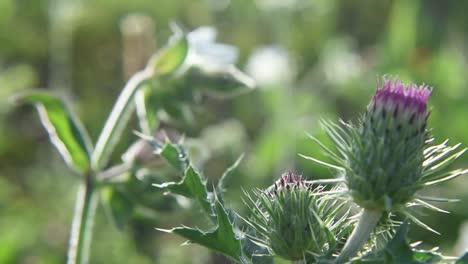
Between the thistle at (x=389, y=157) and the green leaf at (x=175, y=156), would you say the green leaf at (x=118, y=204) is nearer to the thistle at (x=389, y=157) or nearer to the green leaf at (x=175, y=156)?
the green leaf at (x=175, y=156)

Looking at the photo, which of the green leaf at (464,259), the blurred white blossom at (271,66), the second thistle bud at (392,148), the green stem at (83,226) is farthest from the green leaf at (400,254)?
the blurred white blossom at (271,66)

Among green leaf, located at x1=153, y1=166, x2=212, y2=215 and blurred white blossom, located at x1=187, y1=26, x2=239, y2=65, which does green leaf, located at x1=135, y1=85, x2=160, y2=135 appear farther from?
green leaf, located at x1=153, y1=166, x2=212, y2=215

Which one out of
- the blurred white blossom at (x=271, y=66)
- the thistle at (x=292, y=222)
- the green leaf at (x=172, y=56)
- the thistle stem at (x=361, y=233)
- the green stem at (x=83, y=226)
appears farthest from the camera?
the blurred white blossom at (x=271, y=66)

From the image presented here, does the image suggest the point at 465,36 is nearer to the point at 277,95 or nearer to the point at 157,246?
the point at 277,95

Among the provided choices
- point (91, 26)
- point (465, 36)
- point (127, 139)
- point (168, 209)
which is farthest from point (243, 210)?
point (465, 36)

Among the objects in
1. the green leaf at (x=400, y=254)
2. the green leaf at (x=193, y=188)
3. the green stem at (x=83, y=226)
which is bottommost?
the green stem at (x=83, y=226)

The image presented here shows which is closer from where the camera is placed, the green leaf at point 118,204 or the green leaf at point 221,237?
the green leaf at point 221,237

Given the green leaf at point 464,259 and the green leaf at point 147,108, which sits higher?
the green leaf at point 147,108

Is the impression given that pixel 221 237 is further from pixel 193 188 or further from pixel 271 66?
pixel 271 66
